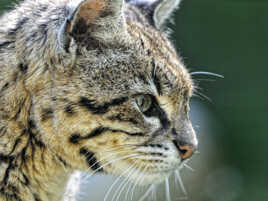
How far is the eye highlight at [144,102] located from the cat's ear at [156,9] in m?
1.02

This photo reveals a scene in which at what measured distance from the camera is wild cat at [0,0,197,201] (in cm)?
364

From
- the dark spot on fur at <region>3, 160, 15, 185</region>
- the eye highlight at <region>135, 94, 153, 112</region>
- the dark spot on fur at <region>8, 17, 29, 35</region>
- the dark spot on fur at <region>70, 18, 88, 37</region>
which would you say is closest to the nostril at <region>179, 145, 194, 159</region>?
the eye highlight at <region>135, 94, 153, 112</region>

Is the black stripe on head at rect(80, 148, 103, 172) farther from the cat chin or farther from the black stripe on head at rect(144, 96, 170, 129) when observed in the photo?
the black stripe on head at rect(144, 96, 170, 129)

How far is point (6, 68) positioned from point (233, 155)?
27.8ft

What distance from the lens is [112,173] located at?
3912 mm

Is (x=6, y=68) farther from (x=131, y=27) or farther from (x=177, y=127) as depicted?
(x=177, y=127)

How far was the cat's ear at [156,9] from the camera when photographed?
4.62 m

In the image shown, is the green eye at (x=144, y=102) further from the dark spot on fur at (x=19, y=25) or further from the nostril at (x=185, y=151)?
the dark spot on fur at (x=19, y=25)

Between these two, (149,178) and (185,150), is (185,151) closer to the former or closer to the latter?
(185,150)

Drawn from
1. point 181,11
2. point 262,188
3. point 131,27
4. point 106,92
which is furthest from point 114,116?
point 181,11

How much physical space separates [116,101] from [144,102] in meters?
0.24

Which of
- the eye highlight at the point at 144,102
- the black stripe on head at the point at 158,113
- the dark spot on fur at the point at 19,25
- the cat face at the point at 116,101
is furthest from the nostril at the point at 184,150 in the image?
the dark spot on fur at the point at 19,25

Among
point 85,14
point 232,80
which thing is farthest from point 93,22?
point 232,80

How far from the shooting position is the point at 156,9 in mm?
4672
